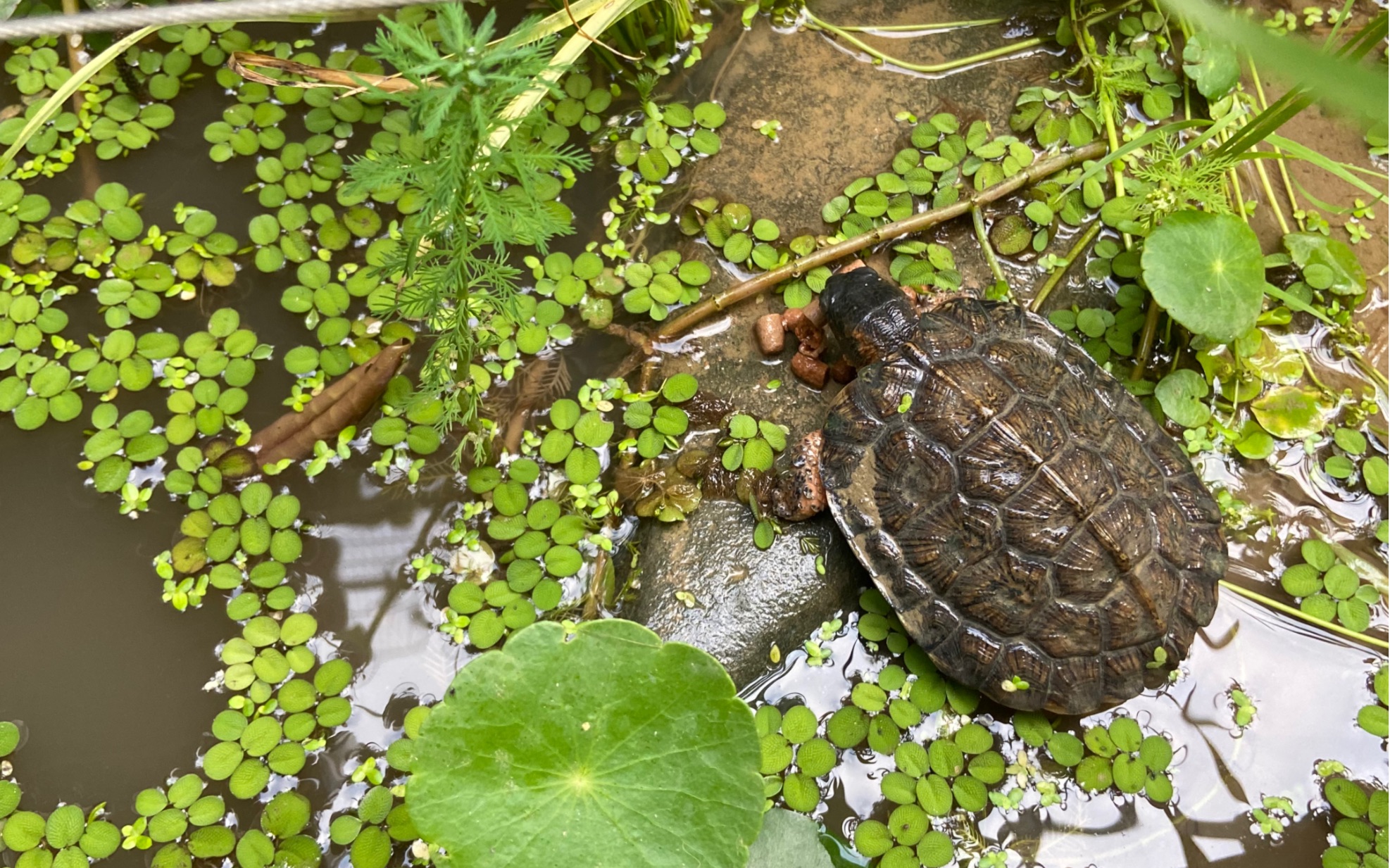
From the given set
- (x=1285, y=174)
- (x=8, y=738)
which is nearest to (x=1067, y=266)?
(x=1285, y=174)

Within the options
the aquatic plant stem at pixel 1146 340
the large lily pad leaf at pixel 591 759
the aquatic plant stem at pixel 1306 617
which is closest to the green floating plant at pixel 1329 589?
the aquatic plant stem at pixel 1306 617

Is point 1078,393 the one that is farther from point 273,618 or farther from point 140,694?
point 140,694

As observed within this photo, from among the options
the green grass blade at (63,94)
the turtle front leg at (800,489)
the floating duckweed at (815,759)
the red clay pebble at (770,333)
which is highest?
the green grass blade at (63,94)

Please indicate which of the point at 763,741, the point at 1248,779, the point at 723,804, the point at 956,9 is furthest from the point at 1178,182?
the point at 723,804

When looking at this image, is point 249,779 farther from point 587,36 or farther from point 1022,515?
point 587,36

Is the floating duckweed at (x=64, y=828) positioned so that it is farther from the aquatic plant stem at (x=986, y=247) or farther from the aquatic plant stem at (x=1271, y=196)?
the aquatic plant stem at (x=1271, y=196)
